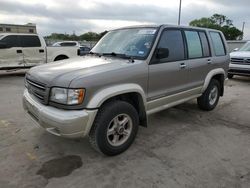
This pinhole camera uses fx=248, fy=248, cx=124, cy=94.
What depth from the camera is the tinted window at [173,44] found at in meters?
4.06

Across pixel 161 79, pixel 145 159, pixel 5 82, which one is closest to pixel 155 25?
pixel 161 79

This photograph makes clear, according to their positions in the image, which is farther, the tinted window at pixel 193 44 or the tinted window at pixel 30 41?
the tinted window at pixel 30 41

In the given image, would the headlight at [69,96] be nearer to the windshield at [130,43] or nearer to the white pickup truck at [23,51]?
the windshield at [130,43]

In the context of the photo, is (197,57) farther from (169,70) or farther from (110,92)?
(110,92)

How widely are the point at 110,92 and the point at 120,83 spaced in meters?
0.24

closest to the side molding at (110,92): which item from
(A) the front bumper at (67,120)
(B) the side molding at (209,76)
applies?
(A) the front bumper at (67,120)

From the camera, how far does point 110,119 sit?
3.26m

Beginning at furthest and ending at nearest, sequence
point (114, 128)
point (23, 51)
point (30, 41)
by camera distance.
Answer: point (30, 41), point (23, 51), point (114, 128)

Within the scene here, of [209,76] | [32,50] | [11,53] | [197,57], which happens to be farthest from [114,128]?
[32,50]

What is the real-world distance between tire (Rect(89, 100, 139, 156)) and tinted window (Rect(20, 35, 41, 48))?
28.5 feet

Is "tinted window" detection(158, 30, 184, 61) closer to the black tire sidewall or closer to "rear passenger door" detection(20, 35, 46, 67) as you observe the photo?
the black tire sidewall

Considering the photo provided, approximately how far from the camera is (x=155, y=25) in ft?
13.6

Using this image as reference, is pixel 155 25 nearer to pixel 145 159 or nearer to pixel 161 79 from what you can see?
pixel 161 79

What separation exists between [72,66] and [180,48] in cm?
197
